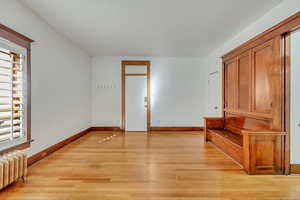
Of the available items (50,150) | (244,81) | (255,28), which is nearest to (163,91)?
(244,81)

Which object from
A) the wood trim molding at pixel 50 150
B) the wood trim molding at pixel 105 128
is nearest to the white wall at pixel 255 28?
the wood trim molding at pixel 105 128

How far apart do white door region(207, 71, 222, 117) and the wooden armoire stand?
114 centimetres

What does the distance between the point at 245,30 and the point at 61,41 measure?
4.11 m

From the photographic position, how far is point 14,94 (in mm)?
2438

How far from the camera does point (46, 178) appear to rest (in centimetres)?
237

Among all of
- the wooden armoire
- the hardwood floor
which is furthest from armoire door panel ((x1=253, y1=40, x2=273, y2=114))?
the hardwood floor

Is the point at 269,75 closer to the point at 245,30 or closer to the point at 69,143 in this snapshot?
the point at 245,30

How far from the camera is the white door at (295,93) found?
2457 mm

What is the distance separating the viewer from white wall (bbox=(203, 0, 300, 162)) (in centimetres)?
242

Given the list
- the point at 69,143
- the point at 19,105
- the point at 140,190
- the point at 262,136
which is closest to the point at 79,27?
the point at 19,105

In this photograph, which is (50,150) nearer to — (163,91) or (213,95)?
(163,91)

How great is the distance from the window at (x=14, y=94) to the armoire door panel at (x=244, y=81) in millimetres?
4033

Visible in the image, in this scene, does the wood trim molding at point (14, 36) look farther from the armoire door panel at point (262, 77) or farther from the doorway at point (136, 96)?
the armoire door panel at point (262, 77)

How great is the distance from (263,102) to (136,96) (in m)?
3.82
